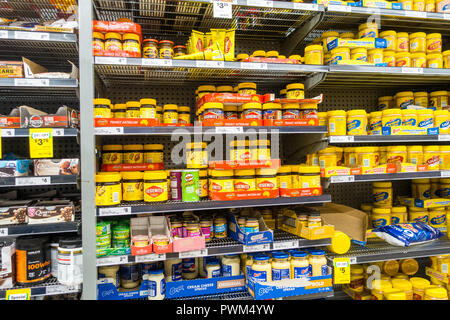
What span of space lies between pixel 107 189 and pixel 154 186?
27 cm

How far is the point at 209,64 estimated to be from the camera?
1.87 metres

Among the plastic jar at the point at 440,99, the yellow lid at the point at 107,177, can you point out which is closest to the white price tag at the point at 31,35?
the yellow lid at the point at 107,177

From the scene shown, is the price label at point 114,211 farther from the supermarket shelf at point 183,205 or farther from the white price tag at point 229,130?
the white price tag at point 229,130

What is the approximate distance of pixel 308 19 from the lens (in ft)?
7.15

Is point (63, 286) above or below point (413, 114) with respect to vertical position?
below

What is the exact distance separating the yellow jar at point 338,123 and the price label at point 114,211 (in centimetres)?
146

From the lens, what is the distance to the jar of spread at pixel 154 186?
1.83m

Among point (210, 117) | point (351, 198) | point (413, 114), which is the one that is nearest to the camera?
point (210, 117)
